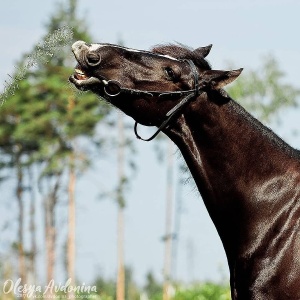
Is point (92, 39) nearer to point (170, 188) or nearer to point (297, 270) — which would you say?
point (170, 188)

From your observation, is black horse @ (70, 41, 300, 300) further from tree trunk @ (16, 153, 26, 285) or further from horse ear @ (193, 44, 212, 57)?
tree trunk @ (16, 153, 26, 285)

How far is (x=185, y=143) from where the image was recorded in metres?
6.42

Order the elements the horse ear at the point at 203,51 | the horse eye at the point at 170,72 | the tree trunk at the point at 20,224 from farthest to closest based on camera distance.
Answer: the tree trunk at the point at 20,224 < the horse ear at the point at 203,51 < the horse eye at the point at 170,72

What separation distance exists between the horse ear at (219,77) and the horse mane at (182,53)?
0.44 feet

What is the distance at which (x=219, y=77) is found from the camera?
624 cm

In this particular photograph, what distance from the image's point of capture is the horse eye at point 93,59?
623 centimetres

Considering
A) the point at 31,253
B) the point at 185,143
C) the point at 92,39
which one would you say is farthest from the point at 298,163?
the point at 31,253

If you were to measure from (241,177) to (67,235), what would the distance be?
Result: 31.7 metres

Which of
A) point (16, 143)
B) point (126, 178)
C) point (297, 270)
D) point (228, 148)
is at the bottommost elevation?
point (297, 270)

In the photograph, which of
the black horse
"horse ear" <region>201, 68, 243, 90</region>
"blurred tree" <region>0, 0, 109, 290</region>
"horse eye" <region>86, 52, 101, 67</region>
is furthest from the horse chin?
"blurred tree" <region>0, 0, 109, 290</region>

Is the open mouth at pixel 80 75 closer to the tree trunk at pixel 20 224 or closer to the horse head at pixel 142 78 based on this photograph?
the horse head at pixel 142 78

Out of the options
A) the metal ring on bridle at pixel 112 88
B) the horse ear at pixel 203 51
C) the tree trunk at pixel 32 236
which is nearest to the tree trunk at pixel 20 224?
the tree trunk at pixel 32 236

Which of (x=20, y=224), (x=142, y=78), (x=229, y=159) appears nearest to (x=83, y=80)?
(x=142, y=78)

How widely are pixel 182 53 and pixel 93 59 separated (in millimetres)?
745
